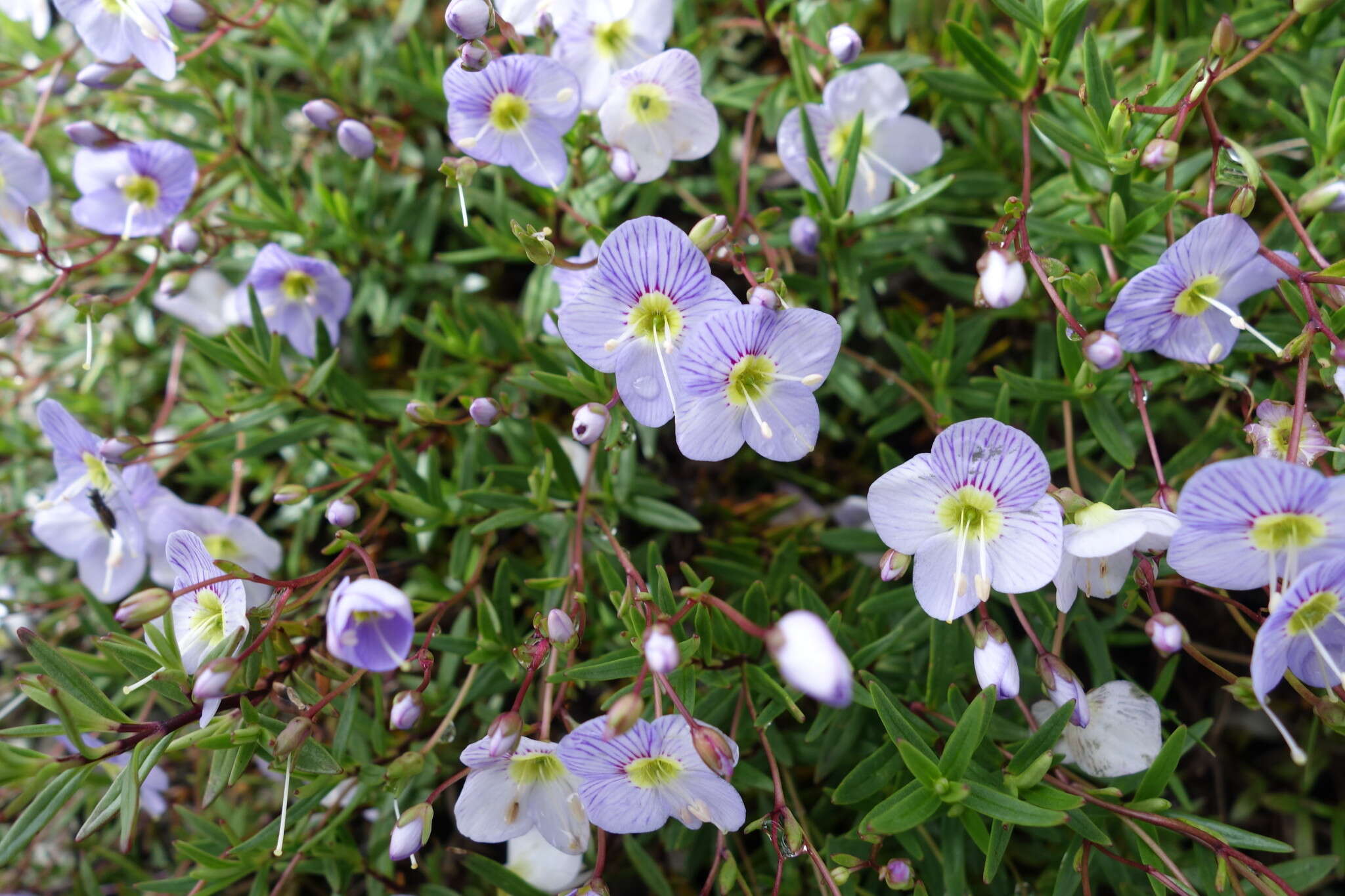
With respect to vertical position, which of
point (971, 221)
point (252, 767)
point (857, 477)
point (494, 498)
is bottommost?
point (252, 767)

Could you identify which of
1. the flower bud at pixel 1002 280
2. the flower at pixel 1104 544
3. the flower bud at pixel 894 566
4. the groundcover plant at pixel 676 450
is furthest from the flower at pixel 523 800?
the flower bud at pixel 1002 280

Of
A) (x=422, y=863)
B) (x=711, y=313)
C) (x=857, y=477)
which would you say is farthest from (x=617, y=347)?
(x=422, y=863)

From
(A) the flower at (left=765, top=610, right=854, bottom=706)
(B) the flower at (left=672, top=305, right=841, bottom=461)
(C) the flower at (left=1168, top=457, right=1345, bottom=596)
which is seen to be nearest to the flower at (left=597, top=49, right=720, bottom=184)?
(B) the flower at (left=672, top=305, right=841, bottom=461)

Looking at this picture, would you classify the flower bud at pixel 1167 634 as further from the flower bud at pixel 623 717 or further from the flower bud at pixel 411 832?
the flower bud at pixel 411 832

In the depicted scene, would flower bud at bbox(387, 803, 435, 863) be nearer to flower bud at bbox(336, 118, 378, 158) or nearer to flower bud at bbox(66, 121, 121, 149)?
flower bud at bbox(336, 118, 378, 158)

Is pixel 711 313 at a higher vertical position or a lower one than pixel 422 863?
higher

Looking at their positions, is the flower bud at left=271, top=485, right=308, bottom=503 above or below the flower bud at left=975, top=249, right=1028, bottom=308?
below

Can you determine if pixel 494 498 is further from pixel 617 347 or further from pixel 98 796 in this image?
pixel 98 796

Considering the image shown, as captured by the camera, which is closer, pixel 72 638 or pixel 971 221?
pixel 971 221
